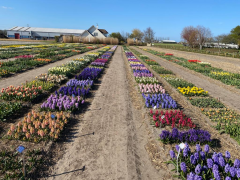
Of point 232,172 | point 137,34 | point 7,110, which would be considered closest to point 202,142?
point 232,172

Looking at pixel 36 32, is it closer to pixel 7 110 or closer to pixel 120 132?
pixel 7 110

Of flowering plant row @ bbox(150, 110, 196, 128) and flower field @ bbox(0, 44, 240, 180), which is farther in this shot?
flowering plant row @ bbox(150, 110, 196, 128)

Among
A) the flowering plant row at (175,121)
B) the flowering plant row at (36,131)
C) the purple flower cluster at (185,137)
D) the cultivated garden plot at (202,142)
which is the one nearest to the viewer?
the cultivated garden plot at (202,142)

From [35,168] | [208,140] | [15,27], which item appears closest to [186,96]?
[208,140]

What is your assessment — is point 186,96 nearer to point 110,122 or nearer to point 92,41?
point 110,122

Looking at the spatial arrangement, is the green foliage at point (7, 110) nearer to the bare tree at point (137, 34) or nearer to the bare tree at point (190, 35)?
the bare tree at point (190, 35)

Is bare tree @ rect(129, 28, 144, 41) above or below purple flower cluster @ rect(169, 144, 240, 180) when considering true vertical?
above

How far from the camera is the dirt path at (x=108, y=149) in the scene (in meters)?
3.68

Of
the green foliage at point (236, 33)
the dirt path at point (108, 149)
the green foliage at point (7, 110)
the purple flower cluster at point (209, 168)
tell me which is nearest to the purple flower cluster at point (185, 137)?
the dirt path at point (108, 149)

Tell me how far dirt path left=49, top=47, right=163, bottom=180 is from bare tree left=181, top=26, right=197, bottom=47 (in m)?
68.5

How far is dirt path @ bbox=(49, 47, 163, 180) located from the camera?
3.68m

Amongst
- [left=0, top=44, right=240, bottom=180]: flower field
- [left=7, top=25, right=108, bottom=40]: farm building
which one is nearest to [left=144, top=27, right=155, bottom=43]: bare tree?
[left=7, top=25, right=108, bottom=40]: farm building

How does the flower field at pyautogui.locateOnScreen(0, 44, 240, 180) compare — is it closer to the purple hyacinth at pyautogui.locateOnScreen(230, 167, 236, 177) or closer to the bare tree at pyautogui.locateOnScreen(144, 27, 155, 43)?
the purple hyacinth at pyautogui.locateOnScreen(230, 167, 236, 177)

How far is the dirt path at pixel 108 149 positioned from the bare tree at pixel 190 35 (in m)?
68.5
